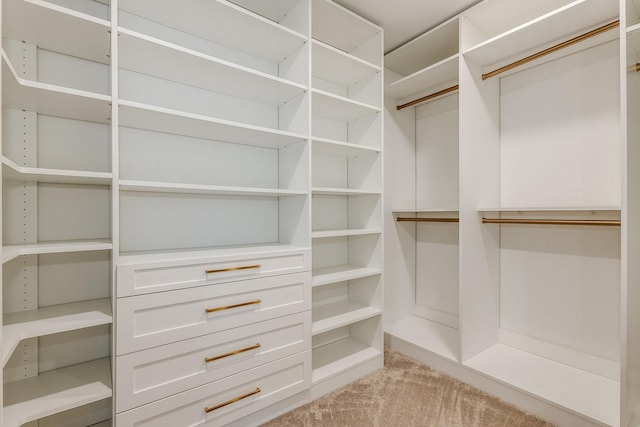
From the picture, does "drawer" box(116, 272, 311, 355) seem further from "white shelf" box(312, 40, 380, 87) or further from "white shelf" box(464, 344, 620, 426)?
"white shelf" box(312, 40, 380, 87)

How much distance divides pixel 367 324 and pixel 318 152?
→ 4.47 feet

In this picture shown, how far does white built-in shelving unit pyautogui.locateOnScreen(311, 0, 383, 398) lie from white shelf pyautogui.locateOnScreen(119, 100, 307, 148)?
31cm

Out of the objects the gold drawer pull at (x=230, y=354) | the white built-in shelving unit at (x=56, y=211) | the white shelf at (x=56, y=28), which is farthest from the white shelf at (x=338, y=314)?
the white shelf at (x=56, y=28)

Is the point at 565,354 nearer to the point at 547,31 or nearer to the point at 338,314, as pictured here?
the point at 338,314

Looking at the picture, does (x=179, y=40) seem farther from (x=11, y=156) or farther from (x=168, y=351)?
(x=168, y=351)

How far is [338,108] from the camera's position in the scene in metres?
2.27

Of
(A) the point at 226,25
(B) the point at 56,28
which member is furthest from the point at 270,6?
(B) the point at 56,28

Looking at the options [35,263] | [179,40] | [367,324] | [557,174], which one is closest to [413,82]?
[557,174]

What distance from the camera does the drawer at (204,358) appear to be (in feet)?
4.40

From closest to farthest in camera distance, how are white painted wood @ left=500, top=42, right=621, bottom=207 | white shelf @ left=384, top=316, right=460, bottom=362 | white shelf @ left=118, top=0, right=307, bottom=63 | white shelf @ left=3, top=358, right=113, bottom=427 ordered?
white shelf @ left=3, top=358, right=113, bottom=427 < white shelf @ left=118, top=0, right=307, bottom=63 < white painted wood @ left=500, top=42, right=621, bottom=207 < white shelf @ left=384, top=316, right=460, bottom=362

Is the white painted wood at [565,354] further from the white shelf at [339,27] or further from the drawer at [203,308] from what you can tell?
the white shelf at [339,27]

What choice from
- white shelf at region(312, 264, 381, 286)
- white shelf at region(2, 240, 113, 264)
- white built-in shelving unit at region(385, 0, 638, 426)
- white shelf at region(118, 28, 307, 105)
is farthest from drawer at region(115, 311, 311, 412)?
white shelf at region(118, 28, 307, 105)

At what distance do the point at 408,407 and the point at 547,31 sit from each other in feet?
7.88

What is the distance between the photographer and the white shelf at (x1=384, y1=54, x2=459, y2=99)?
2312mm
